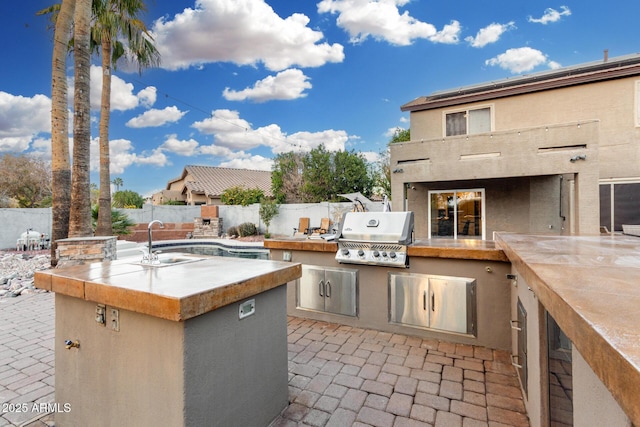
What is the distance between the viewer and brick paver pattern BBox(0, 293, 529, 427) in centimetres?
249

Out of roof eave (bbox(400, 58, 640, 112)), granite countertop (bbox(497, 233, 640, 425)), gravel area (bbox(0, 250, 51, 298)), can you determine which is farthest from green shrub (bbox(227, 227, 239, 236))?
granite countertop (bbox(497, 233, 640, 425))

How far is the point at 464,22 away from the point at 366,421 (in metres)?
14.6

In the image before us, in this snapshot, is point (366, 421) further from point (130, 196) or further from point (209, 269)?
point (130, 196)

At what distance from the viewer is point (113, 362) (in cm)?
Answer: 204

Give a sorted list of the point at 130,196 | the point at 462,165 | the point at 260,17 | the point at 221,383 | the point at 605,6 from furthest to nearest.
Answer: the point at 130,196 < the point at 260,17 < the point at 605,6 < the point at 462,165 < the point at 221,383

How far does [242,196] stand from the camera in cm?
1884

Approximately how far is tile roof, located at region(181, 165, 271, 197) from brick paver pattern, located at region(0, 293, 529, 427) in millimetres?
21557

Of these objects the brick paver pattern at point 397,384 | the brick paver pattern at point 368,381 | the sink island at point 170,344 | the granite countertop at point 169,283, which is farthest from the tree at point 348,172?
the sink island at point 170,344

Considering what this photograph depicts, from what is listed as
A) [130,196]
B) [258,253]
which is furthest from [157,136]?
[258,253]

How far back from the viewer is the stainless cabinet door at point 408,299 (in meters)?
3.94

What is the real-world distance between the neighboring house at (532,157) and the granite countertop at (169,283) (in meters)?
6.55

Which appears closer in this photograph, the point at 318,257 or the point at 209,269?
the point at 209,269

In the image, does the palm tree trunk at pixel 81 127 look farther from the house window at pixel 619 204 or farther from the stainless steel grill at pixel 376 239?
the house window at pixel 619 204

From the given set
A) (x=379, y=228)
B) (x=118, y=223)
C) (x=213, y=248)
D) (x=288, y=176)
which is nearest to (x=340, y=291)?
(x=379, y=228)
